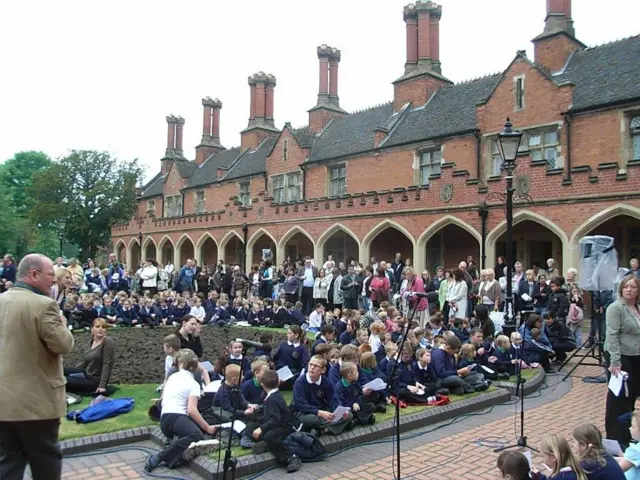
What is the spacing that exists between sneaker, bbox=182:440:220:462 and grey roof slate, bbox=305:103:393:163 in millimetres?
19510

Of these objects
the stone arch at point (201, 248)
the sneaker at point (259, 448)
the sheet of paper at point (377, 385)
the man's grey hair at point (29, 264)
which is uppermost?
the stone arch at point (201, 248)

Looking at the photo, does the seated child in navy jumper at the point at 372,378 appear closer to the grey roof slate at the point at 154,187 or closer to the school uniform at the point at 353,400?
the school uniform at the point at 353,400

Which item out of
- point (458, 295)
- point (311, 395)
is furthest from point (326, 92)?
point (311, 395)

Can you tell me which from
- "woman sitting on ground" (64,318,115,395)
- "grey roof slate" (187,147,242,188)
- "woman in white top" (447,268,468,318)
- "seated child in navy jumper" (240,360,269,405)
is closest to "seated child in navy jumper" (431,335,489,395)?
"seated child in navy jumper" (240,360,269,405)

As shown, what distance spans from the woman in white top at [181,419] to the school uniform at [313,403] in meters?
1.00

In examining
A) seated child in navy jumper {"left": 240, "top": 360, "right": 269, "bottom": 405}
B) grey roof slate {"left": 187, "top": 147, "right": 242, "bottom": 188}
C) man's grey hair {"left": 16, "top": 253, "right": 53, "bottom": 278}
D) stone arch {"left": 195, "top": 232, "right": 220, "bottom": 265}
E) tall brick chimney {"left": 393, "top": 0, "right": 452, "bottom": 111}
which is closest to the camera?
man's grey hair {"left": 16, "top": 253, "right": 53, "bottom": 278}

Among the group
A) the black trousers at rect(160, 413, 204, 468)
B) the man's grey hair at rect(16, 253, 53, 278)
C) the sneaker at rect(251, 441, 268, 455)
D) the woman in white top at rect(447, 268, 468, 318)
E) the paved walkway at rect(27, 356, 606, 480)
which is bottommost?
the paved walkway at rect(27, 356, 606, 480)

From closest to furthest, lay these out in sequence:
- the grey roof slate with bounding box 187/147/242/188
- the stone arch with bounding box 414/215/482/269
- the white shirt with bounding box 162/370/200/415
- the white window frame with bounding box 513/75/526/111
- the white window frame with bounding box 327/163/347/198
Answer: the white shirt with bounding box 162/370/200/415 → the stone arch with bounding box 414/215/482/269 → the white window frame with bounding box 513/75/526/111 → the white window frame with bounding box 327/163/347/198 → the grey roof slate with bounding box 187/147/242/188

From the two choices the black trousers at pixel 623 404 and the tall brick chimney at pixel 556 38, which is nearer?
the black trousers at pixel 623 404

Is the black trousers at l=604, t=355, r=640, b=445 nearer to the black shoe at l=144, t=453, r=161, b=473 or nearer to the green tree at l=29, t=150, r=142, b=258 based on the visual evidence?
the black shoe at l=144, t=453, r=161, b=473

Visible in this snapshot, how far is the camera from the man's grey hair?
151 inches

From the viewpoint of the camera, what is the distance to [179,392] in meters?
5.99

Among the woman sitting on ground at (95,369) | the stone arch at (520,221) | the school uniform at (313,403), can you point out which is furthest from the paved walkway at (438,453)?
the stone arch at (520,221)

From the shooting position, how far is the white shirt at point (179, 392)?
5.92m
